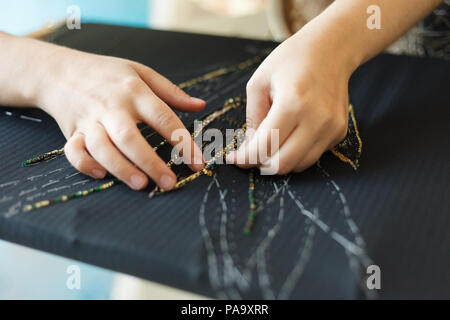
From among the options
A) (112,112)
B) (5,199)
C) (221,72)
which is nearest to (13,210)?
(5,199)

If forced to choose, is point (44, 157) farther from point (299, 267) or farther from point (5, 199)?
point (299, 267)

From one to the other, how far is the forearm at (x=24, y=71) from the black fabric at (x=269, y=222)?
3cm

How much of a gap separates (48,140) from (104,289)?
41cm

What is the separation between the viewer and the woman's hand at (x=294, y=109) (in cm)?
44

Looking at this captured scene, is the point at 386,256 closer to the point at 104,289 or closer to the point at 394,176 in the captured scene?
the point at 394,176

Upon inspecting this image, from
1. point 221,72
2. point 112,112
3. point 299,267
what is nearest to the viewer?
point 299,267

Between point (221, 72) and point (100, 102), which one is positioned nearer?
point (100, 102)

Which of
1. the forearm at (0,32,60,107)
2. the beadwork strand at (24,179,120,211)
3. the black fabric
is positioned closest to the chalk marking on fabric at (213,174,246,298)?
the black fabric

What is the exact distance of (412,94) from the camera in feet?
2.05

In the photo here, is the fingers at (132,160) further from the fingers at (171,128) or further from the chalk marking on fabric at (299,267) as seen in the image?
the chalk marking on fabric at (299,267)

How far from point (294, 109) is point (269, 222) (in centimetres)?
11

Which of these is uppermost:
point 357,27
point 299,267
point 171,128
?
point 357,27

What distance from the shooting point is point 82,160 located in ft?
1.48
